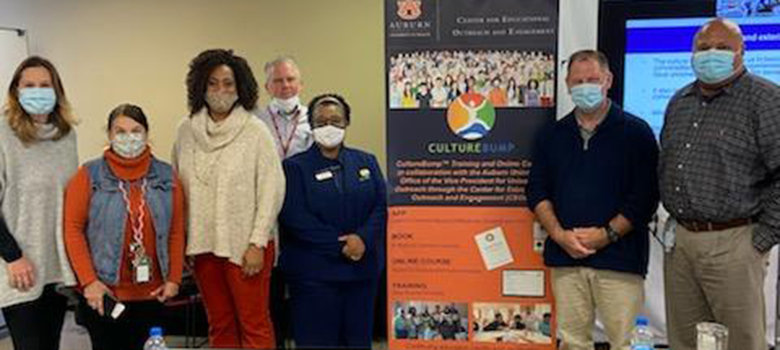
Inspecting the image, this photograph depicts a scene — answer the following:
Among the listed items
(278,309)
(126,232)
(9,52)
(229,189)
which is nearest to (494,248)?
(229,189)

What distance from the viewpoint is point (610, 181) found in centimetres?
279

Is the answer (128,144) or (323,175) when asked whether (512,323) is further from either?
(128,144)

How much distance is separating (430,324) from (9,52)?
151 inches

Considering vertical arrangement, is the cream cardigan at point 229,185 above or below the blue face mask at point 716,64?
below

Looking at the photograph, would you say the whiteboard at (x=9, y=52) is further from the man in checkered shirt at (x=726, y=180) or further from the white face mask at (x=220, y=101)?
the man in checkered shirt at (x=726, y=180)

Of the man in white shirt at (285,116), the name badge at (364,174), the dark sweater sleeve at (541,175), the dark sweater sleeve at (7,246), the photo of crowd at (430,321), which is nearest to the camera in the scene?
the dark sweater sleeve at (7,246)

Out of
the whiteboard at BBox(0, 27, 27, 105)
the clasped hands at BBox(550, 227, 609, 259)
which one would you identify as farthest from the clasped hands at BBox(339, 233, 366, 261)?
the whiteboard at BBox(0, 27, 27, 105)

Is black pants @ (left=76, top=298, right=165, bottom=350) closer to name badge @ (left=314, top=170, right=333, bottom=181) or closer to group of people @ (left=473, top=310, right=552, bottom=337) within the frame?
name badge @ (left=314, top=170, right=333, bottom=181)

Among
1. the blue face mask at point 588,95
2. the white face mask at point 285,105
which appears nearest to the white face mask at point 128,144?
the white face mask at point 285,105

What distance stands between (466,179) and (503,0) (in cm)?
82

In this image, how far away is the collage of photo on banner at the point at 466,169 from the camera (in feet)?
10.3

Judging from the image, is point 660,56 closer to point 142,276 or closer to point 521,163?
point 521,163

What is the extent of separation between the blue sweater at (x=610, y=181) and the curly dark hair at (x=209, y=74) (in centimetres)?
136

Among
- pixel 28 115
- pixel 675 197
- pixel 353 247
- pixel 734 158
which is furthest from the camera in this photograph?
pixel 353 247
